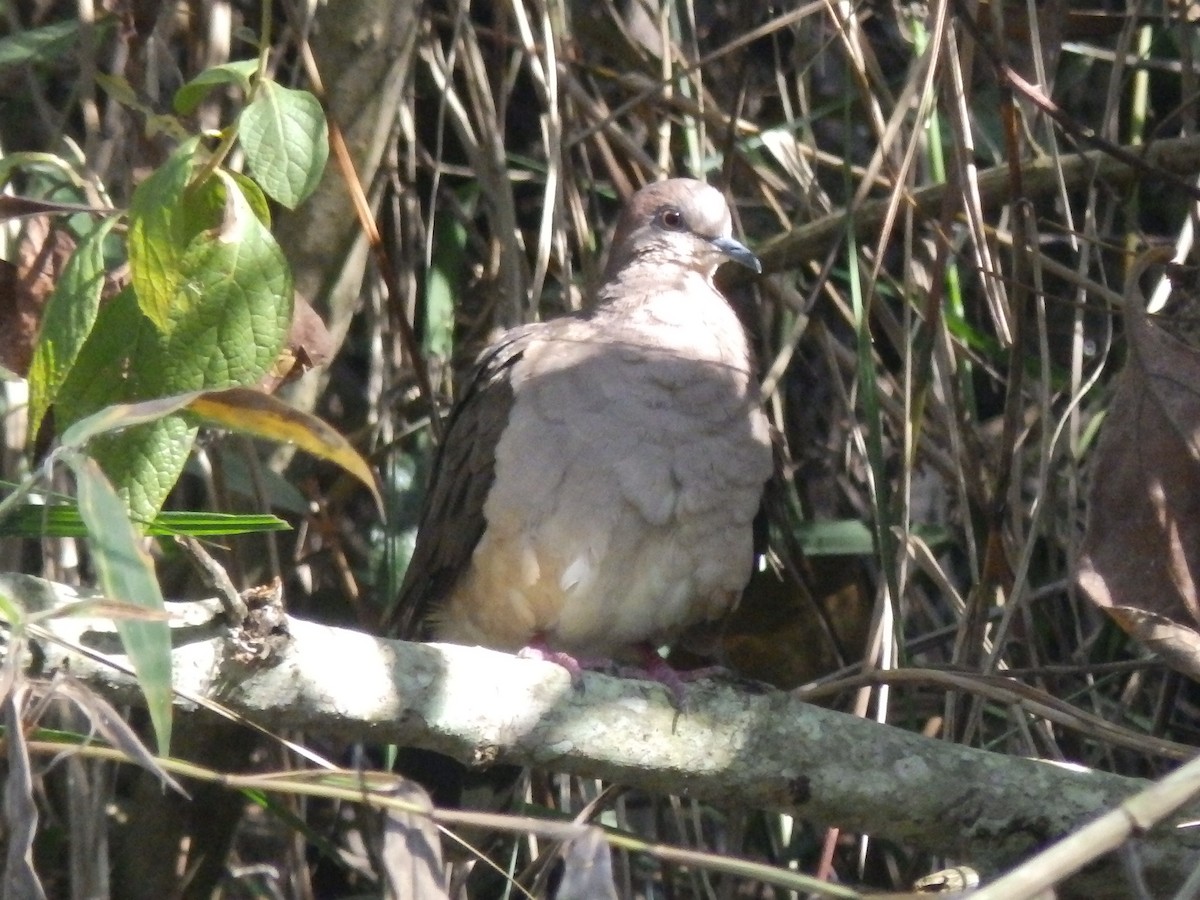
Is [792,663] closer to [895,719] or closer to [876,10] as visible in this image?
[895,719]

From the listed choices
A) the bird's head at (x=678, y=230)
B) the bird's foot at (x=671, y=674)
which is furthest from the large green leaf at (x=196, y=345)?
the bird's head at (x=678, y=230)

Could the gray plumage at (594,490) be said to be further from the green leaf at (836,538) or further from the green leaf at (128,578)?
the green leaf at (128,578)

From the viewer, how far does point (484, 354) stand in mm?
3117

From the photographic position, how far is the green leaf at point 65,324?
179 cm

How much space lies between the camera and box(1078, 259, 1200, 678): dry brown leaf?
7.38 ft

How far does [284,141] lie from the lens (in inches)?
74.0

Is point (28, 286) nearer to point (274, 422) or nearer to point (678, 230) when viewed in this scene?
point (274, 422)

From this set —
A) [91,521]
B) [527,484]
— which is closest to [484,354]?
[527,484]

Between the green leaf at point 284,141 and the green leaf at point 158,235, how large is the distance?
0.29 feet

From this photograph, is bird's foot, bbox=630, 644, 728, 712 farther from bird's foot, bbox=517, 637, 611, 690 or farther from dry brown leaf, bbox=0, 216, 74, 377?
dry brown leaf, bbox=0, 216, 74, 377

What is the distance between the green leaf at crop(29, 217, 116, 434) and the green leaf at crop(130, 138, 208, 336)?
0.19 ft

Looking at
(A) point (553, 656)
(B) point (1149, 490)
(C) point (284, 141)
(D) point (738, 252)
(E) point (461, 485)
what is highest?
(C) point (284, 141)

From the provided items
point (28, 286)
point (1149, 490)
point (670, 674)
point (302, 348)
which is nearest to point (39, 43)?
point (28, 286)

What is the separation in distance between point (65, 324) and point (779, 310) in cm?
215
